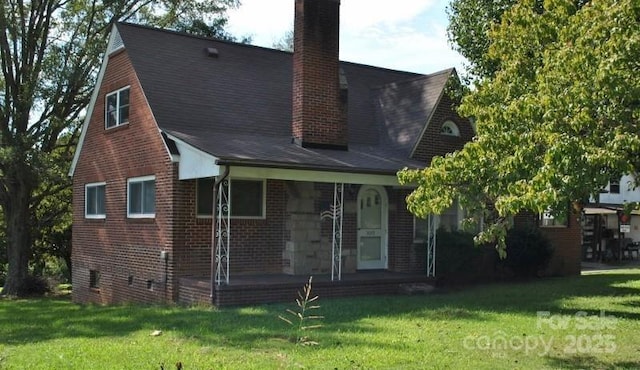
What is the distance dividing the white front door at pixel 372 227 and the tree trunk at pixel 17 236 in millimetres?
12344

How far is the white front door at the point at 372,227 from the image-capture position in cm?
1581

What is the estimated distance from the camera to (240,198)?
14.4m

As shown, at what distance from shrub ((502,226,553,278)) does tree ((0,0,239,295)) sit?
42.5 feet

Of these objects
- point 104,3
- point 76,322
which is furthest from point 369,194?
point 104,3

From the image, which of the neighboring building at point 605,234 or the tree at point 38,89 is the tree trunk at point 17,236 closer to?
the tree at point 38,89

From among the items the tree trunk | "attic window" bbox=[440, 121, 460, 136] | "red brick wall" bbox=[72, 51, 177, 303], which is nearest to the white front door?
"attic window" bbox=[440, 121, 460, 136]

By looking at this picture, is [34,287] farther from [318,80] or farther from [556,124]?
[556,124]

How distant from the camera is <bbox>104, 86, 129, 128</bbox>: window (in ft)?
53.8

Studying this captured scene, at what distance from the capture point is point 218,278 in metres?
12.6

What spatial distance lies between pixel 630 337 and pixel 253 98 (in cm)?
1031

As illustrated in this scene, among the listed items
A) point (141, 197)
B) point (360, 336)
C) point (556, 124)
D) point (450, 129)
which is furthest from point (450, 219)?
point (556, 124)

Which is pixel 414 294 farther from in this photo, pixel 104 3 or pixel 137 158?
pixel 104 3

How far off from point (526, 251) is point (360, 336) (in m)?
9.30

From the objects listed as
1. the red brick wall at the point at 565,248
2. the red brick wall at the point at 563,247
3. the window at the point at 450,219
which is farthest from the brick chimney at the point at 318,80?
the red brick wall at the point at 565,248
